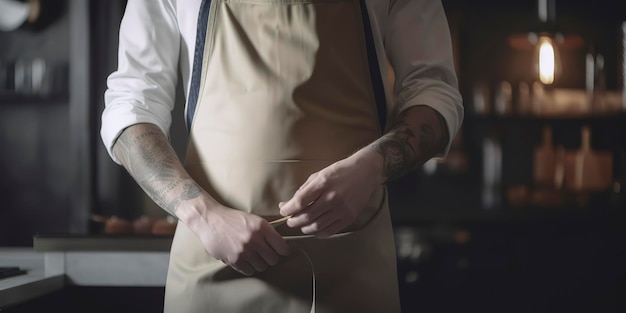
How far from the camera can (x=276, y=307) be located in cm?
109

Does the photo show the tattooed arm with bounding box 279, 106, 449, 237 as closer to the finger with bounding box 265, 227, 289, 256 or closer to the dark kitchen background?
the finger with bounding box 265, 227, 289, 256

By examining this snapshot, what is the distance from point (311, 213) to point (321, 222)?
2cm

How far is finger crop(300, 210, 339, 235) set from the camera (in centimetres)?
100

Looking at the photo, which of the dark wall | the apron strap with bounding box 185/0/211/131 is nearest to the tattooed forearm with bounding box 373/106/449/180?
the apron strap with bounding box 185/0/211/131

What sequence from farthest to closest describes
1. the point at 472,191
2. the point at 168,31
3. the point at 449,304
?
1. the point at 472,191
2. the point at 449,304
3. the point at 168,31

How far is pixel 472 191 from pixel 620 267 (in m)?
0.95

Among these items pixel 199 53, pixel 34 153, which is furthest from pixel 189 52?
pixel 34 153

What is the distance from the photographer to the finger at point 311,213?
0.99 meters

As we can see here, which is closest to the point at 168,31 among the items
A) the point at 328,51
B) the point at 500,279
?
the point at 328,51

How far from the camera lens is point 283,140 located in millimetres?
1111

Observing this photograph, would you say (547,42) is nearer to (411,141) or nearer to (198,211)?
(411,141)

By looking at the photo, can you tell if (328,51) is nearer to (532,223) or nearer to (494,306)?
(494,306)

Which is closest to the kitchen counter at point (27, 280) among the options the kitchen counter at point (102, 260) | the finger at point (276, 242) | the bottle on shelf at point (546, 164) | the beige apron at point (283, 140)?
the kitchen counter at point (102, 260)

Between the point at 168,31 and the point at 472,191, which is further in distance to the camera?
the point at 472,191
